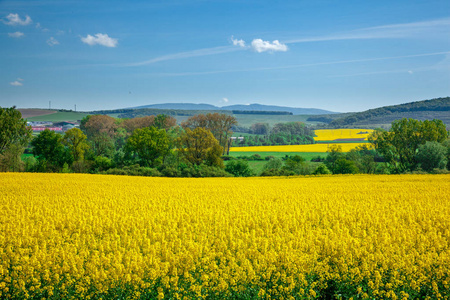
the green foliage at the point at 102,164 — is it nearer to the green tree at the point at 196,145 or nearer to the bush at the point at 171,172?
the bush at the point at 171,172

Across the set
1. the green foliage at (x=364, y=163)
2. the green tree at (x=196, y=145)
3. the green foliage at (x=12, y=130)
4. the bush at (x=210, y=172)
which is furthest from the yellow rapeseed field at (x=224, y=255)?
the green foliage at (x=364, y=163)

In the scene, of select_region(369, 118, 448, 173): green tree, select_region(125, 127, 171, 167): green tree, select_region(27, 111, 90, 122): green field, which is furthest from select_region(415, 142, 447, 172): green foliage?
select_region(27, 111, 90, 122): green field

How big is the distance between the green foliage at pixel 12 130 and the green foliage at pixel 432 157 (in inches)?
2336

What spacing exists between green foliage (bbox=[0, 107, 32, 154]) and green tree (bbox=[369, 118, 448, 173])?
59.0 metres

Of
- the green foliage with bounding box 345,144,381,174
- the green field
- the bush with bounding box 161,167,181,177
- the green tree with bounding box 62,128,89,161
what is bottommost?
the green foliage with bounding box 345,144,381,174

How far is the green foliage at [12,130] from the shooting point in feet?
182

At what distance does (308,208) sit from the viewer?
57.5 ft

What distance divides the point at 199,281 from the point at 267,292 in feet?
5.82

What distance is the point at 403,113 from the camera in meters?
135

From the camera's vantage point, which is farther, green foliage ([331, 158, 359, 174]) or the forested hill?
the forested hill

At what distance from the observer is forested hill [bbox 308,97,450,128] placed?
403ft

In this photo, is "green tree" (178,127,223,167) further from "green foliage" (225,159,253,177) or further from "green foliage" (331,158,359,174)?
"green foliage" (331,158,359,174)

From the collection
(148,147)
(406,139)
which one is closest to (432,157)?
(406,139)

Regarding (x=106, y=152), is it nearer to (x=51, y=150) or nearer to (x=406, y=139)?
(x=51, y=150)
